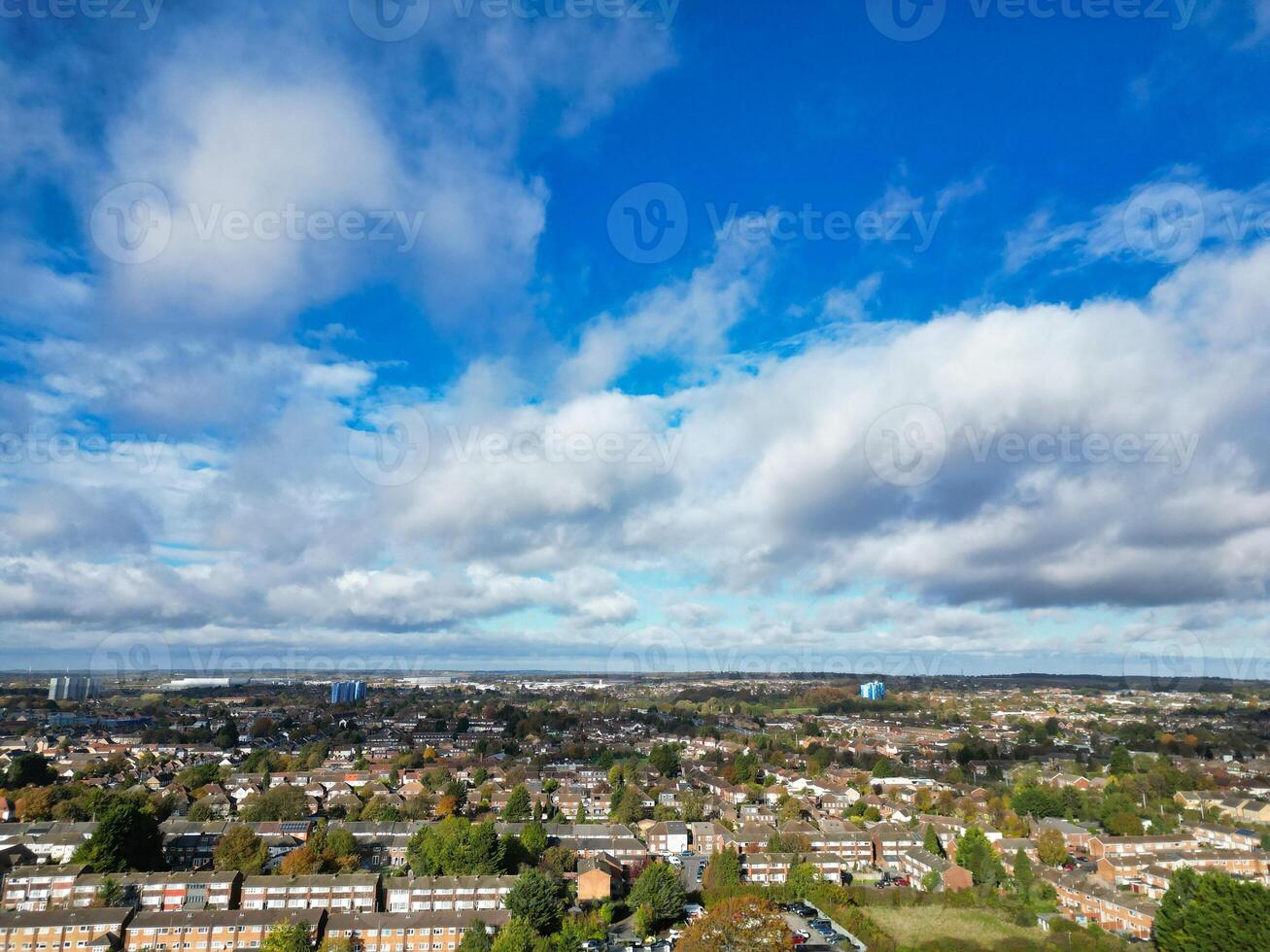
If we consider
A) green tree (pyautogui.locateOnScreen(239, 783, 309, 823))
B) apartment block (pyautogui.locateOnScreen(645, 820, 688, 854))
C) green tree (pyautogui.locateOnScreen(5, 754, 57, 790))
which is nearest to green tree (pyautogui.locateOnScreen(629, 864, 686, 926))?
apartment block (pyautogui.locateOnScreen(645, 820, 688, 854))

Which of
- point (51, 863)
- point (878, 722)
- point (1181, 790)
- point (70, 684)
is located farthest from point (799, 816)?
point (70, 684)

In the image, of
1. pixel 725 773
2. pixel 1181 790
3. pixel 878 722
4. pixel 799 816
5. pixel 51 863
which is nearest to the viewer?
pixel 51 863

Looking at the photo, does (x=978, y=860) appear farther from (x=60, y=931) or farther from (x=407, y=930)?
(x=60, y=931)

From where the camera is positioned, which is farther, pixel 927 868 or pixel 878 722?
pixel 878 722

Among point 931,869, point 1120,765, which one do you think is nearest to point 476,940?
point 931,869

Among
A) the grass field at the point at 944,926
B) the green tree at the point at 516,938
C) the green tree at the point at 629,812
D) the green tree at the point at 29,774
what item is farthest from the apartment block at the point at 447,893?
the green tree at the point at 29,774

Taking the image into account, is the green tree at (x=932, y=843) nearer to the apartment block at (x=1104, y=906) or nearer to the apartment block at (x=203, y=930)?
the apartment block at (x=1104, y=906)

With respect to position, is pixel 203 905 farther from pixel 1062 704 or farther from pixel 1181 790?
pixel 1062 704

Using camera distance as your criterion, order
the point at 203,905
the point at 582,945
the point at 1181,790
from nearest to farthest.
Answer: the point at 582,945 → the point at 203,905 → the point at 1181,790
